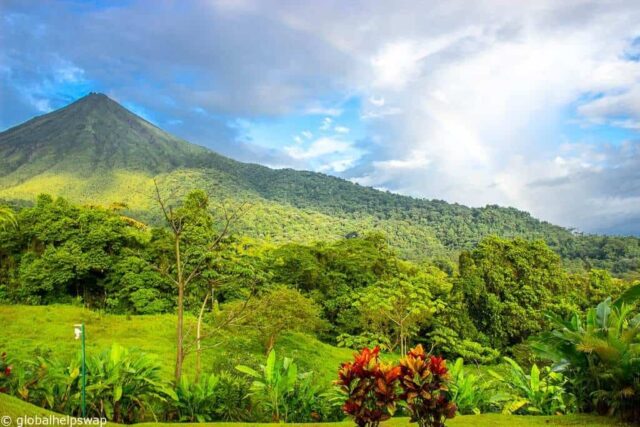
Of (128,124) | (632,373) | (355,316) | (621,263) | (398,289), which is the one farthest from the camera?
(128,124)

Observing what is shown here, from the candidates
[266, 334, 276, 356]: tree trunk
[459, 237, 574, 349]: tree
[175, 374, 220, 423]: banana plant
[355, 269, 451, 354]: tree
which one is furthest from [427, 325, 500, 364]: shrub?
[175, 374, 220, 423]: banana plant

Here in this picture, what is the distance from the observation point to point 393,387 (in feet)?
12.6

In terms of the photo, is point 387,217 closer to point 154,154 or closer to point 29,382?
point 154,154

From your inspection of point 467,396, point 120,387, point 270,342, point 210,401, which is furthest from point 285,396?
point 270,342

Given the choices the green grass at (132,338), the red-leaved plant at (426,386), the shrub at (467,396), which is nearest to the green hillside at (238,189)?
the green grass at (132,338)

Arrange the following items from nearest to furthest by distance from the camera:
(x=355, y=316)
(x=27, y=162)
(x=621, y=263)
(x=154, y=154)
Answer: (x=355, y=316)
(x=621, y=263)
(x=27, y=162)
(x=154, y=154)

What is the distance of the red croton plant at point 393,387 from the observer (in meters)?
3.80

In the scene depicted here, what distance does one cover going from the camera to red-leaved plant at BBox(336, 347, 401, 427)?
3.79 m

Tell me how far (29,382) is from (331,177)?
165142 millimetres

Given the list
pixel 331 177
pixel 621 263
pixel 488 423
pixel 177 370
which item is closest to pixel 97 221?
pixel 177 370

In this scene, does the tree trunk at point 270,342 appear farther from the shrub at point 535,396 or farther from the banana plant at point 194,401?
the banana plant at point 194,401

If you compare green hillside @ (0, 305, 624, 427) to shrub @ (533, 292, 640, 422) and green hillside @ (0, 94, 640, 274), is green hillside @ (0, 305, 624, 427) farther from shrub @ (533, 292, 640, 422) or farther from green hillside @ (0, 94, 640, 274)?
green hillside @ (0, 94, 640, 274)

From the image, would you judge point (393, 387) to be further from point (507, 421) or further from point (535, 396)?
point (535, 396)

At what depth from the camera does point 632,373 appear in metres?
5.02
